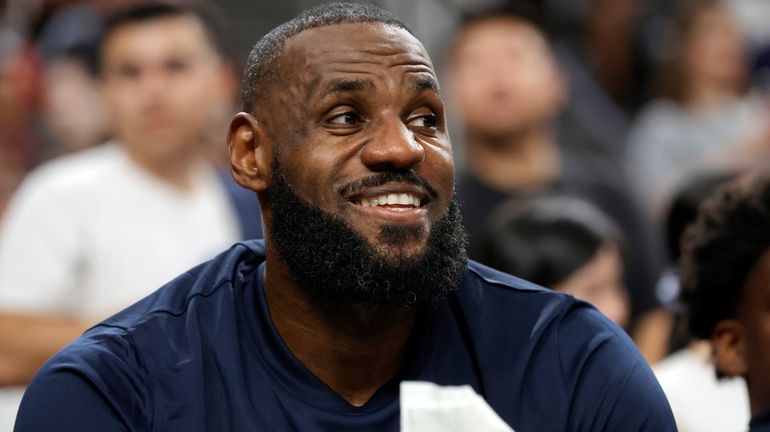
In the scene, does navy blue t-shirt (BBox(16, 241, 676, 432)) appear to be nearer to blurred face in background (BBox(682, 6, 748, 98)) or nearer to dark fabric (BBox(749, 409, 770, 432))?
dark fabric (BBox(749, 409, 770, 432))

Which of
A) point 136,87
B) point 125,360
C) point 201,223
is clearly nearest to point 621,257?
point 201,223

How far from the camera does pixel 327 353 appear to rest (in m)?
2.53

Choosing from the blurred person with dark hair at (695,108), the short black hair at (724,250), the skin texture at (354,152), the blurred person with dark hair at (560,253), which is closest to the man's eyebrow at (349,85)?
the skin texture at (354,152)

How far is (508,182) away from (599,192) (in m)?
0.35

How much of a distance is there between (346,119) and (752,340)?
95cm

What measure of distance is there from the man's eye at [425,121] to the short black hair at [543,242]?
1.43 meters

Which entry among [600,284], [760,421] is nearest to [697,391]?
[600,284]

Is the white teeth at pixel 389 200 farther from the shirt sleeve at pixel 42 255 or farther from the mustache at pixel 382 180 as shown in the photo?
the shirt sleeve at pixel 42 255

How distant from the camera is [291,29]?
2604 millimetres

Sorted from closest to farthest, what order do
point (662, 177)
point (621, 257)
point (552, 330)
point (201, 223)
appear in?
point (552, 330) < point (621, 257) < point (201, 223) < point (662, 177)

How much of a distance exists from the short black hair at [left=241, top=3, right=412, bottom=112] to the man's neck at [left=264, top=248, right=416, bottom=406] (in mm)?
403

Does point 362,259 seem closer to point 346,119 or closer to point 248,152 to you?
point 346,119

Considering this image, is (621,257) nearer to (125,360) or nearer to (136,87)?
(136,87)

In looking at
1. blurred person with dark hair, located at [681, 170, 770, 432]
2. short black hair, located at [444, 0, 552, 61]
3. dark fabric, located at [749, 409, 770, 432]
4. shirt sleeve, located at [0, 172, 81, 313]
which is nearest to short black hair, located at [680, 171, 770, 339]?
blurred person with dark hair, located at [681, 170, 770, 432]
